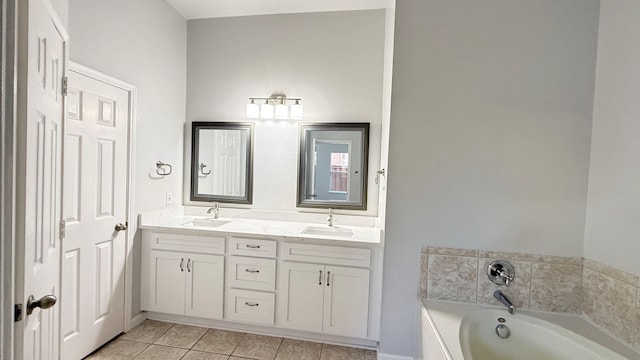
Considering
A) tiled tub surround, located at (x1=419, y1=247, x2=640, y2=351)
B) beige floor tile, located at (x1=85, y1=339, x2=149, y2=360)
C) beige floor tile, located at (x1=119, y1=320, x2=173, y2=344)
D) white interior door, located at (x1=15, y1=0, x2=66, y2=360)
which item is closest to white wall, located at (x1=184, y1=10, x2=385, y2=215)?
tiled tub surround, located at (x1=419, y1=247, x2=640, y2=351)

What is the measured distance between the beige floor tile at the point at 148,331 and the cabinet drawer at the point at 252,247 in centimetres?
89


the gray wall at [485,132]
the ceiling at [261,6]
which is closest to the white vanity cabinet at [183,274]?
the gray wall at [485,132]

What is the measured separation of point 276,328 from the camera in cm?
233

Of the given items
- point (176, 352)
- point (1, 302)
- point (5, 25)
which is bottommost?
point (176, 352)

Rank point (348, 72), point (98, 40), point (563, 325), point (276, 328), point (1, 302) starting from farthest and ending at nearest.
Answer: point (348, 72) → point (276, 328) → point (98, 40) → point (563, 325) → point (1, 302)

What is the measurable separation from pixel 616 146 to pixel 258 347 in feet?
8.79

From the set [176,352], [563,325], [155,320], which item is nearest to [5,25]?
[176,352]

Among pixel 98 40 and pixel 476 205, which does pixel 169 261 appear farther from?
pixel 476 205

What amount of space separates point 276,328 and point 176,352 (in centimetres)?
75

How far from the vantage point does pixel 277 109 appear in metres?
2.81

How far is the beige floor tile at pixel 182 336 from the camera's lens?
2199mm

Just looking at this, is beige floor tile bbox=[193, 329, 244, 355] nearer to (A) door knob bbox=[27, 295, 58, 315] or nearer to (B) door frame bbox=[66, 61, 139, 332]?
(B) door frame bbox=[66, 61, 139, 332]

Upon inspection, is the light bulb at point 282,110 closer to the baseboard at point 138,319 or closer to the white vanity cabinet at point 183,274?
the white vanity cabinet at point 183,274

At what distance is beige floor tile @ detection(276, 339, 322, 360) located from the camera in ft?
6.87
